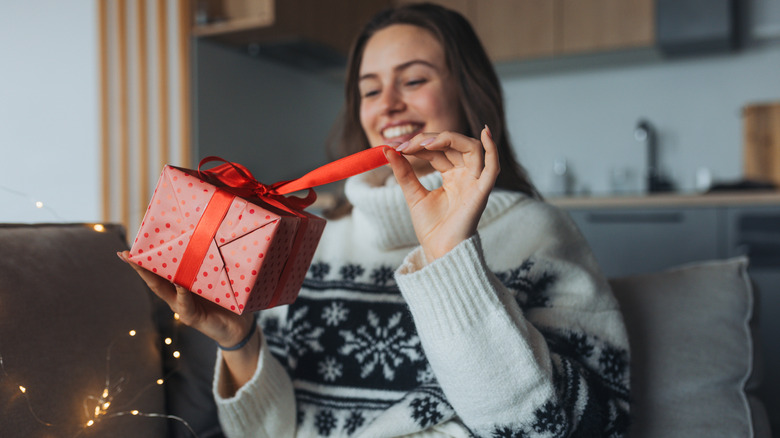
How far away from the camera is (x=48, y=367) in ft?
2.20

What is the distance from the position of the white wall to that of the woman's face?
0.52 metres

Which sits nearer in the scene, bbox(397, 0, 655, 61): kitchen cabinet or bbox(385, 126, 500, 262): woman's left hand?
bbox(385, 126, 500, 262): woman's left hand

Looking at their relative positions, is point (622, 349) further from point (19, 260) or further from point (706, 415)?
point (19, 260)

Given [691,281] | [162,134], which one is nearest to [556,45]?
[162,134]

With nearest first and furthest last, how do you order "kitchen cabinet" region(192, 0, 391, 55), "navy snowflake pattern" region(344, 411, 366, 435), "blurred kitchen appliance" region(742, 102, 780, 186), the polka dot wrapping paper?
1. the polka dot wrapping paper
2. "navy snowflake pattern" region(344, 411, 366, 435)
3. "kitchen cabinet" region(192, 0, 391, 55)
4. "blurred kitchen appliance" region(742, 102, 780, 186)

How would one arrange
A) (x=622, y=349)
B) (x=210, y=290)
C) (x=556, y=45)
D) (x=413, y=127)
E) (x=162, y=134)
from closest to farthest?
(x=210, y=290) < (x=622, y=349) < (x=413, y=127) < (x=162, y=134) < (x=556, y=45)

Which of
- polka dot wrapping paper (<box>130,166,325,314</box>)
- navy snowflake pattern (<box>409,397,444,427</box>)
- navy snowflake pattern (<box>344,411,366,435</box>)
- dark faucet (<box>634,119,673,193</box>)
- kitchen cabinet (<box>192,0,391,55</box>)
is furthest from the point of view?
dark faucet (<box>634,119,673,193</box>)

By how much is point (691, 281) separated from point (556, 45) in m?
1.92

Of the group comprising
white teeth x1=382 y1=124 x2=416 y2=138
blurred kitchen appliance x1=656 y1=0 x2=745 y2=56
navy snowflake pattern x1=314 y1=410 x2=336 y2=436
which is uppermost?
blurred kitchen appliance x1=656 y1=0 x2=745 y2=56

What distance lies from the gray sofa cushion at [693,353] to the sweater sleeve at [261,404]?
0.52 meters

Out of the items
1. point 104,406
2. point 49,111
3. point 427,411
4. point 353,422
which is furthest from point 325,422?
point 49,111

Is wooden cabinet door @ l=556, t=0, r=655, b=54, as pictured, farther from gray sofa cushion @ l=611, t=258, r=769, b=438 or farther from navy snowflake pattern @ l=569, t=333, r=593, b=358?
navy snowflake pattern @ l=569, t=333, r=593, b=358

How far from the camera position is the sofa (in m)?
0.67

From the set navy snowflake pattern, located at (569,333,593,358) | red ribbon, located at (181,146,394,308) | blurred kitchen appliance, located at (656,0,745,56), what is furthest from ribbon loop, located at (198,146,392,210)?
blurred kitchen appliance, located at (656,0,745,56)
